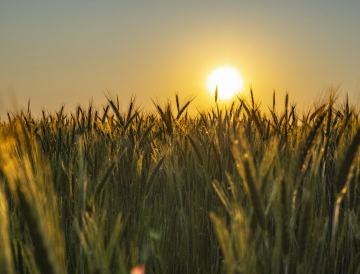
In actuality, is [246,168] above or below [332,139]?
below

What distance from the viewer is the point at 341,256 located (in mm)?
1089

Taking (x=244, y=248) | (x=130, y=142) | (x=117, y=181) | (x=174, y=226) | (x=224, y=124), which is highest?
(x=224, y=124)

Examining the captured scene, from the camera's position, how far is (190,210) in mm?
1233

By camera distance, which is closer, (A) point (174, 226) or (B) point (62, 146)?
(A) point (174, 226)

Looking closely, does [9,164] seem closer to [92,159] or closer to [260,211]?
[260,211]

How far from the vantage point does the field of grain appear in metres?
0.49

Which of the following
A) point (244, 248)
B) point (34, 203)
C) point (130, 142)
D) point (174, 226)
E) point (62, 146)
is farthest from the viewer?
point (62, 146)

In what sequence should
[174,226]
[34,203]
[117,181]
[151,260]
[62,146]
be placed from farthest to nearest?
[62,146], [117,181], [174,226], [151,260], [34,203]

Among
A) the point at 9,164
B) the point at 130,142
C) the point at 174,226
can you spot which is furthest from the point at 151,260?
the point at 130,142

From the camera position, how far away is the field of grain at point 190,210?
49 cm

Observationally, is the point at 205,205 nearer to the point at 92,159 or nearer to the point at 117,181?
the point at 117,181

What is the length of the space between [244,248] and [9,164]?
12.3 inches

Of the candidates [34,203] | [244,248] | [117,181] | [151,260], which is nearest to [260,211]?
[244,248]

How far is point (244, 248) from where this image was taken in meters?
0.50
